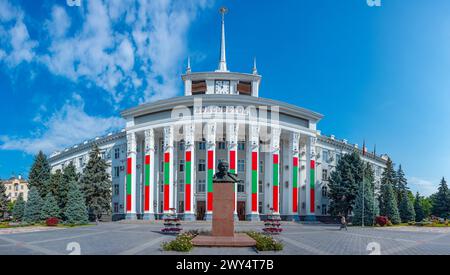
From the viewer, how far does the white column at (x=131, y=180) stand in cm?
4181

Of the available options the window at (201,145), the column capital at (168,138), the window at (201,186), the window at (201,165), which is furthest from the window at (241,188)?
the column capital at (168,138)

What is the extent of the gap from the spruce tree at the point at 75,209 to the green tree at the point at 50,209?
3724mm

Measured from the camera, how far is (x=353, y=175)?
4181cm

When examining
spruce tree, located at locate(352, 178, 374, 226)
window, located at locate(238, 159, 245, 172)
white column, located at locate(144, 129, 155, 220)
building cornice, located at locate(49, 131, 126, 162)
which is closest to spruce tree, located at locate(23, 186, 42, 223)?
white column, located at locate(144, 129, 155, 220)

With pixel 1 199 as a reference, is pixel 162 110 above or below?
above

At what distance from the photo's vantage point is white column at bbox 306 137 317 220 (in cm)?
4281

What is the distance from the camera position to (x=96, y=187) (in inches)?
1526

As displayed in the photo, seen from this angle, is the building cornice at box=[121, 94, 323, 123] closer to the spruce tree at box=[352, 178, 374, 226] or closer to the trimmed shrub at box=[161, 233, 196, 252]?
the spruce tree at box=[352, 178, 374, 226]

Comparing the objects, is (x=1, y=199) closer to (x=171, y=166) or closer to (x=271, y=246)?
(x=171, y=166)

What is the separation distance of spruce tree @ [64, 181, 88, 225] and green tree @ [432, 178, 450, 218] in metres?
47.6
